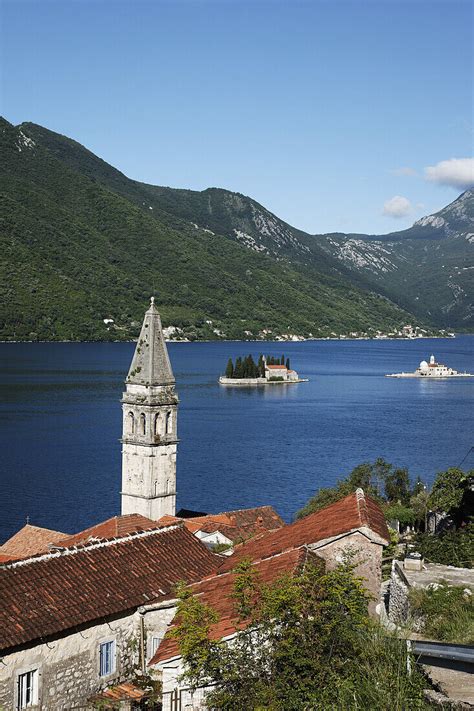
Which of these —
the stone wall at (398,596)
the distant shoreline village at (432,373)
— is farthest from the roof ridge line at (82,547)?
the distant shoreline village at (432,373)

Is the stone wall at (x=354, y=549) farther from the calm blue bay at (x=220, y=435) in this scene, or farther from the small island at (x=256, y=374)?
the small island at (x=256, y=374)

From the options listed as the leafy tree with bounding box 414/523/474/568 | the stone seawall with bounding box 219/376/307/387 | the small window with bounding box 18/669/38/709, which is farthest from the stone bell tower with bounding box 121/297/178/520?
the stone seawall with bounding box 219/376/307/387

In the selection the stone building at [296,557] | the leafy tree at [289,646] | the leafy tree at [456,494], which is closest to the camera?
the leafy tree at [289,646]

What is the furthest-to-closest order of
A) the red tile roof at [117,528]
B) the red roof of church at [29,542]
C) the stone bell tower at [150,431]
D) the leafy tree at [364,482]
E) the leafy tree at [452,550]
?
1. the leafy tree at [364,482]
2. the stone bell tower at [150,431]
3. the red roof of church at [29,542]
4. the red tile roof at [117,528]
5. the leafy tree at [452,550]

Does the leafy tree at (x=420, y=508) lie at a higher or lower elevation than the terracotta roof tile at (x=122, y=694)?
lower

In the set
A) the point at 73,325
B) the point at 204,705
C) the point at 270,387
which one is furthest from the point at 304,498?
the point at 73,325

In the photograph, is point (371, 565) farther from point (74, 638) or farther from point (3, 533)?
point (3, 533)

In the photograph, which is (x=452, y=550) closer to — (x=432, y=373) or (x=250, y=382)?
(x=250, y=382)
